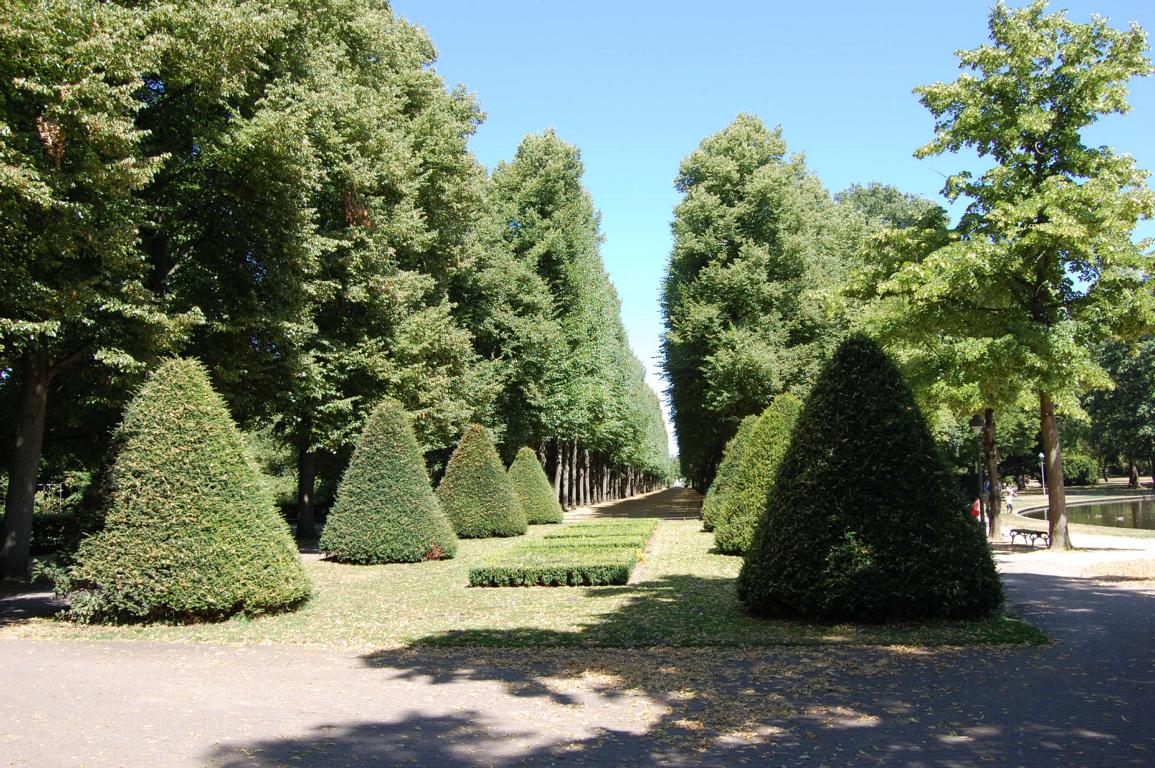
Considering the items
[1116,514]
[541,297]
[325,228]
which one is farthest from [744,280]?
[1116,514]

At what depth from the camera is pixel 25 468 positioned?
14328 millimetres

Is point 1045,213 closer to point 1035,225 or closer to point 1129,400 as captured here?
point 1035,225

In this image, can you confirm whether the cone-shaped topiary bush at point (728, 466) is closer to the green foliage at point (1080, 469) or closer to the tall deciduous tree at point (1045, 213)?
the tall deciduous tree at point (1045, 213)

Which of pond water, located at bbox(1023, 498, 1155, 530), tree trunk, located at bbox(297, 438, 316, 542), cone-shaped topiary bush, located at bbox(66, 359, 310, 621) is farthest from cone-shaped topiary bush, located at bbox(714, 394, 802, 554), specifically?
pond water, located at bbox(1023, 498, 1155, 530)

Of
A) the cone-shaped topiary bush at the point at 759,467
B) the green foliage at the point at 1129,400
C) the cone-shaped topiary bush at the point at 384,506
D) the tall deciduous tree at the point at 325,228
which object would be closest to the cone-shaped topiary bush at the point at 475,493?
the tall deciduous tree at the point at 325,228

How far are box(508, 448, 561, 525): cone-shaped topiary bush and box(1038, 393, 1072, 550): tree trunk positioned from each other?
1771cm

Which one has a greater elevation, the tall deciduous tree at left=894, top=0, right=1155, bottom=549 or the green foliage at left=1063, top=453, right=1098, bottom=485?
the tall deciduous tree at left=894, top=0, right=1155, bottom=549

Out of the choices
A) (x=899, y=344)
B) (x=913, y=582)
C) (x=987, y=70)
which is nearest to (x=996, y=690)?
(x=913, y=582)

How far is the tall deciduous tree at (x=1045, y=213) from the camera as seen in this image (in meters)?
18.4

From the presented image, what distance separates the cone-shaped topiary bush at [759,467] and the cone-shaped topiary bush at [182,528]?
33.2 feet

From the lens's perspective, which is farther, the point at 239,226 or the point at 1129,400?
the point at 1129,400

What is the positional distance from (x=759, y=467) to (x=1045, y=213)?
9399mm

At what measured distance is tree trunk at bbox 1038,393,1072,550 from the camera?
65.2 ft

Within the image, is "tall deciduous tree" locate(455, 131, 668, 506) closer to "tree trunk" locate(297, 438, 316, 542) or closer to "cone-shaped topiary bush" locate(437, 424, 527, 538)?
"cone-shaped topiary bush" locate(437, 424, 527, 538)
